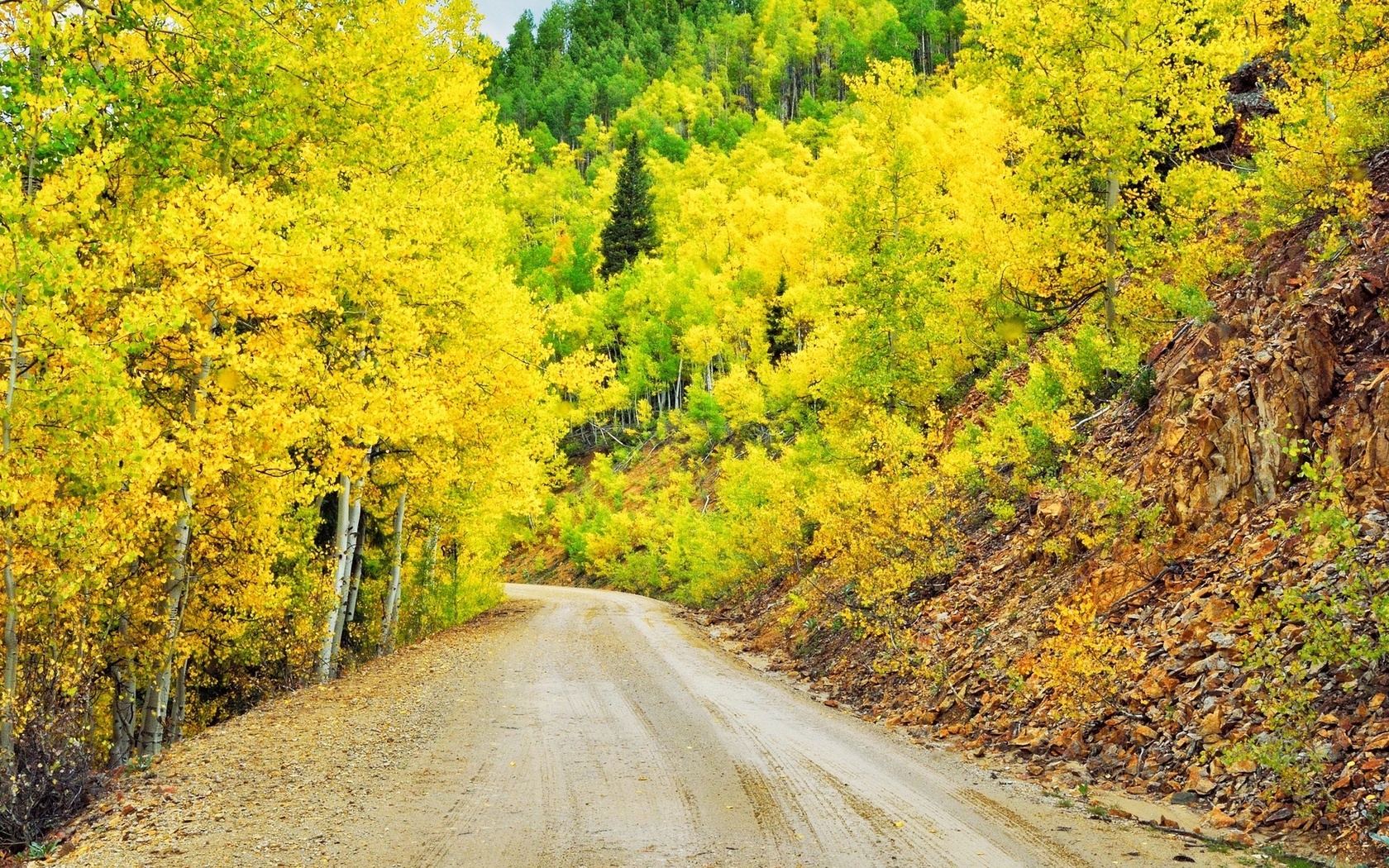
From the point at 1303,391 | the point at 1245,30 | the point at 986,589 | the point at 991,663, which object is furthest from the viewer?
the point at 1245,30

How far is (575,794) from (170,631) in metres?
6.33

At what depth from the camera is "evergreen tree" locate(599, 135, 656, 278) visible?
61344 millimetres

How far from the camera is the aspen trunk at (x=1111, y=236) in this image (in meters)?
15.2

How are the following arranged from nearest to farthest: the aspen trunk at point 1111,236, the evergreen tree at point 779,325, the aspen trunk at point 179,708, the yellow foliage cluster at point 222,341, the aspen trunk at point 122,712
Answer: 1. the yellow foliage cluster at point 222,341
2. the aspen trunk at point 122,712
3. the aspen trunk at point 179,708
4. the aspen trunk at point 1111,236
5. the evergreen tree at point 779,325

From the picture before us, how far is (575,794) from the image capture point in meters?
7.12

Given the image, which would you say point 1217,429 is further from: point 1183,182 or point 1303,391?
point 1183,182

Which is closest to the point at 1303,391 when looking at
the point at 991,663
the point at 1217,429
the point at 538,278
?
the point at 1217,429

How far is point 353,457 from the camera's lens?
1134 cm

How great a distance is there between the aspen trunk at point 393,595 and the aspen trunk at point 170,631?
5.71 m

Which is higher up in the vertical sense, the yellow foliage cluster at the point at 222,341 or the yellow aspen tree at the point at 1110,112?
the yellow aspen tree at the point at 1110,112

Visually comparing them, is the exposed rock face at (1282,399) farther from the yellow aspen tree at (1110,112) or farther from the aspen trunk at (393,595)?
the aspen trunk at (393,595)

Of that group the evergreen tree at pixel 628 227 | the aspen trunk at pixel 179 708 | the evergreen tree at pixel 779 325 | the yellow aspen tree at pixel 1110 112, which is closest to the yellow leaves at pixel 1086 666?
the yellow aspen tree at pixel 1110 112

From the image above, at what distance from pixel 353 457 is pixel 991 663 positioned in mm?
8488

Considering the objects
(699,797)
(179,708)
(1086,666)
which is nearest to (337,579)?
(179,708)
